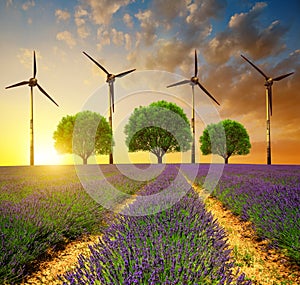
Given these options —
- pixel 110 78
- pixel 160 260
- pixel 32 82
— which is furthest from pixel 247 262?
pixel 32 82

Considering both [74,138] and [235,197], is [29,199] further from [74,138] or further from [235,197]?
[74,138]

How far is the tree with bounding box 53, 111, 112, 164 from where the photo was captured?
105 feet

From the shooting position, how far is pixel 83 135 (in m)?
32.1

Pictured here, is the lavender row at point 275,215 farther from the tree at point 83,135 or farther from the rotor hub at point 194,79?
the rotor hub at point 194,79

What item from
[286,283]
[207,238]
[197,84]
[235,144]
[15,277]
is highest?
[197,84]

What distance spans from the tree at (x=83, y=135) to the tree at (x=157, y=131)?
3.04 meters

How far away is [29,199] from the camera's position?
6.39m

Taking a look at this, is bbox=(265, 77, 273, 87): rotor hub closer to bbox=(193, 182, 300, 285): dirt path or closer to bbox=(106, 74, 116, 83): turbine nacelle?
bbox=(106, 74, 116, 83): turbine nacelle

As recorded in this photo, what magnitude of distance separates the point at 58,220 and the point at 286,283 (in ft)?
12.1

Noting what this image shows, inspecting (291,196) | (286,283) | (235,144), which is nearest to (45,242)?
(286,283)

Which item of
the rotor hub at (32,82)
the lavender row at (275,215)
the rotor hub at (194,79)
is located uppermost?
the rotor hub at (194,79)

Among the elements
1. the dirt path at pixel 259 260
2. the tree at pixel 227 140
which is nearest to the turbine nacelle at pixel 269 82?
the tree at pixel 227 140

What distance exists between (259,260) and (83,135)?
2953cm

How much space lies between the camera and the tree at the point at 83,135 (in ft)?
105
